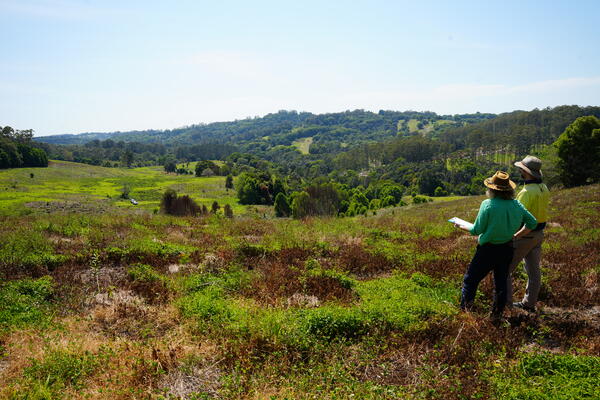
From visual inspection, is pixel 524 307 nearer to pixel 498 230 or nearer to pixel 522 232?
pixel 522 232

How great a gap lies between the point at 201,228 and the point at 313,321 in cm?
875

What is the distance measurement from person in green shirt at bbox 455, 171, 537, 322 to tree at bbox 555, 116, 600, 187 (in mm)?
34534

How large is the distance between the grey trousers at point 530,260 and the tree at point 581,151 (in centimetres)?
3370

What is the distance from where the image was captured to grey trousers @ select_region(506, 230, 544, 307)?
5441 mm

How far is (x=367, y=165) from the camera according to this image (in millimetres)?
163125

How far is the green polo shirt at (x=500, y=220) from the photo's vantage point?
16.1 feet

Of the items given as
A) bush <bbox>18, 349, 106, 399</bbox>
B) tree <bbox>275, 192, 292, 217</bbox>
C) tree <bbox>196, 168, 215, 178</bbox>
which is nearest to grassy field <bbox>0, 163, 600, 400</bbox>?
bush <bbox>18, 349, 106, 399</bbox>

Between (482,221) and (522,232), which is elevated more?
(482,221)

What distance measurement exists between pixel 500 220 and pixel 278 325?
3.72 m

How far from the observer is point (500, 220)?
4891 millimetres

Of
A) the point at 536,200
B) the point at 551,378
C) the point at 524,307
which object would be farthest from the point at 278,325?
the point at 536,200

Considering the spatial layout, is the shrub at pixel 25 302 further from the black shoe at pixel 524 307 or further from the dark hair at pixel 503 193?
the black shoe at pixel 524 307

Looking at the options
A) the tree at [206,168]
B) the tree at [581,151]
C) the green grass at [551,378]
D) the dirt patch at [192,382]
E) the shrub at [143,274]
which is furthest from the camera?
the tree at [206,168]

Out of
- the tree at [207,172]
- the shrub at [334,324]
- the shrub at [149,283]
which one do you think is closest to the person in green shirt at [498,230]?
the shrub at [334,324]
